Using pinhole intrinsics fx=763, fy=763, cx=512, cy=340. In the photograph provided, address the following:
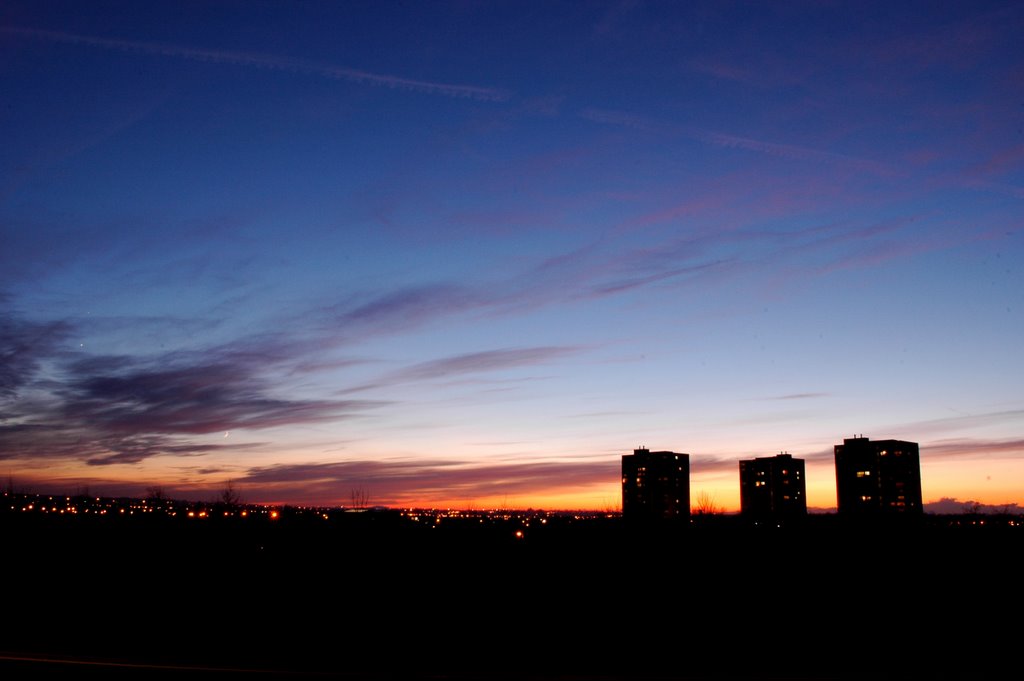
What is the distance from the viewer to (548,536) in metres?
47.1

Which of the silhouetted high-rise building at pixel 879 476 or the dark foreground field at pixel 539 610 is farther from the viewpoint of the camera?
the silhouetted high-rise building at pixel 879 476

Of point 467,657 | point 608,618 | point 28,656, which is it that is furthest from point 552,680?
point 28,656

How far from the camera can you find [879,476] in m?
192

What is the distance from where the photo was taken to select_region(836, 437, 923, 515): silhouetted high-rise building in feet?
622

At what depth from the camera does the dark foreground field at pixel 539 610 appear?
47.7 ft

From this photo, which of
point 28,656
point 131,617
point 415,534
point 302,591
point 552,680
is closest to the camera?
point 552,680

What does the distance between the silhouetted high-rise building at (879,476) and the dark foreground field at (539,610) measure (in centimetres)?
16912

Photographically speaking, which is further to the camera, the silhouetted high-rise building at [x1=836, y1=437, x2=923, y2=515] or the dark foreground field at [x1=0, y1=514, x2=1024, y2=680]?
the silhouetted high-rise building at [x1=836, y1=437, x2=923, y2=515]

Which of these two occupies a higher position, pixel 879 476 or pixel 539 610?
pixel 539 610

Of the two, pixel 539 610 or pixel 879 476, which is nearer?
pixel 539 610

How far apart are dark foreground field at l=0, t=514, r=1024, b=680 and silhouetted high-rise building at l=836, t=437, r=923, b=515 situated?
555ft

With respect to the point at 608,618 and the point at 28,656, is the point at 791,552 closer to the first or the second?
the point at 608,618

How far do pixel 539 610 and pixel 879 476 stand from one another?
195841mm

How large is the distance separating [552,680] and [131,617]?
14.3 meters
